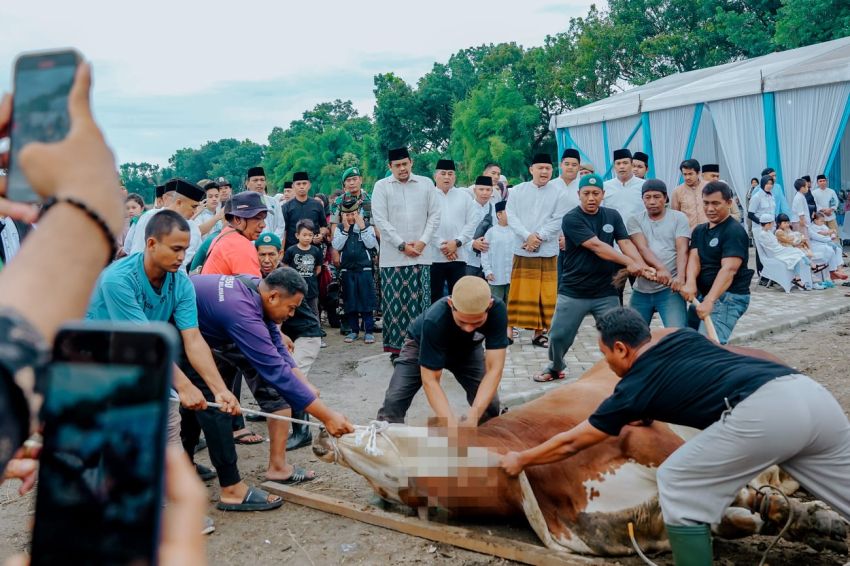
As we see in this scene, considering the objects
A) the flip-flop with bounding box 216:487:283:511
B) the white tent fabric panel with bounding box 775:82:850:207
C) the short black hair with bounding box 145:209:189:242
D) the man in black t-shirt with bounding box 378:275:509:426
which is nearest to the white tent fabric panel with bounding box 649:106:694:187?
the white tent fabric panel with bounding box 775:82:850:207

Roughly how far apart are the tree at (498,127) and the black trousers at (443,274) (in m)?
23.6

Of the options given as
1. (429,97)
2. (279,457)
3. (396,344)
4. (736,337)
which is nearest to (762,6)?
(429,97)

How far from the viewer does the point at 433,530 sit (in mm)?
3998

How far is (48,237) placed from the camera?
79cm

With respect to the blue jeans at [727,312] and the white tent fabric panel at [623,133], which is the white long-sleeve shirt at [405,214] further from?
the white tent fabric panel at [623,133]

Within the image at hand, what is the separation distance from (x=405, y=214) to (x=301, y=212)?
77.6 inches

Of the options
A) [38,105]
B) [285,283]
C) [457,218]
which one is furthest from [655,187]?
[38,105]

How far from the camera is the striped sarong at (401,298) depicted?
7.88 meters

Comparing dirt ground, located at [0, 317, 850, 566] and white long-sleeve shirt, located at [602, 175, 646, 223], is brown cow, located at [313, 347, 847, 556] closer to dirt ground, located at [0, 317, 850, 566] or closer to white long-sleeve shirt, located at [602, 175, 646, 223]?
dirt ground, located at [0, 317, 850, 566]

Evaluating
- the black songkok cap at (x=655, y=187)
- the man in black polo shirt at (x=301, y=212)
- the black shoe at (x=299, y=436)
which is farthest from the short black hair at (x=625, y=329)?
the man in black polo shirt at (x=301, y=212)

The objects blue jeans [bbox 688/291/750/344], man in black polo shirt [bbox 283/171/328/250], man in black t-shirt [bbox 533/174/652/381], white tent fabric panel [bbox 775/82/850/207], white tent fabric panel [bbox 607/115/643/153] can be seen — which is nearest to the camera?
blue jeans [bbox 688/291/750/344]

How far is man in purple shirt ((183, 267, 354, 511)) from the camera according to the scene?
4562 millimetres

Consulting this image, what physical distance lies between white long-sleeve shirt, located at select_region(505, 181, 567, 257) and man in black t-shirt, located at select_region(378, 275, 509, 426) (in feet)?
10.3

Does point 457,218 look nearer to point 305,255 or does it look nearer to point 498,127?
point 305,255
